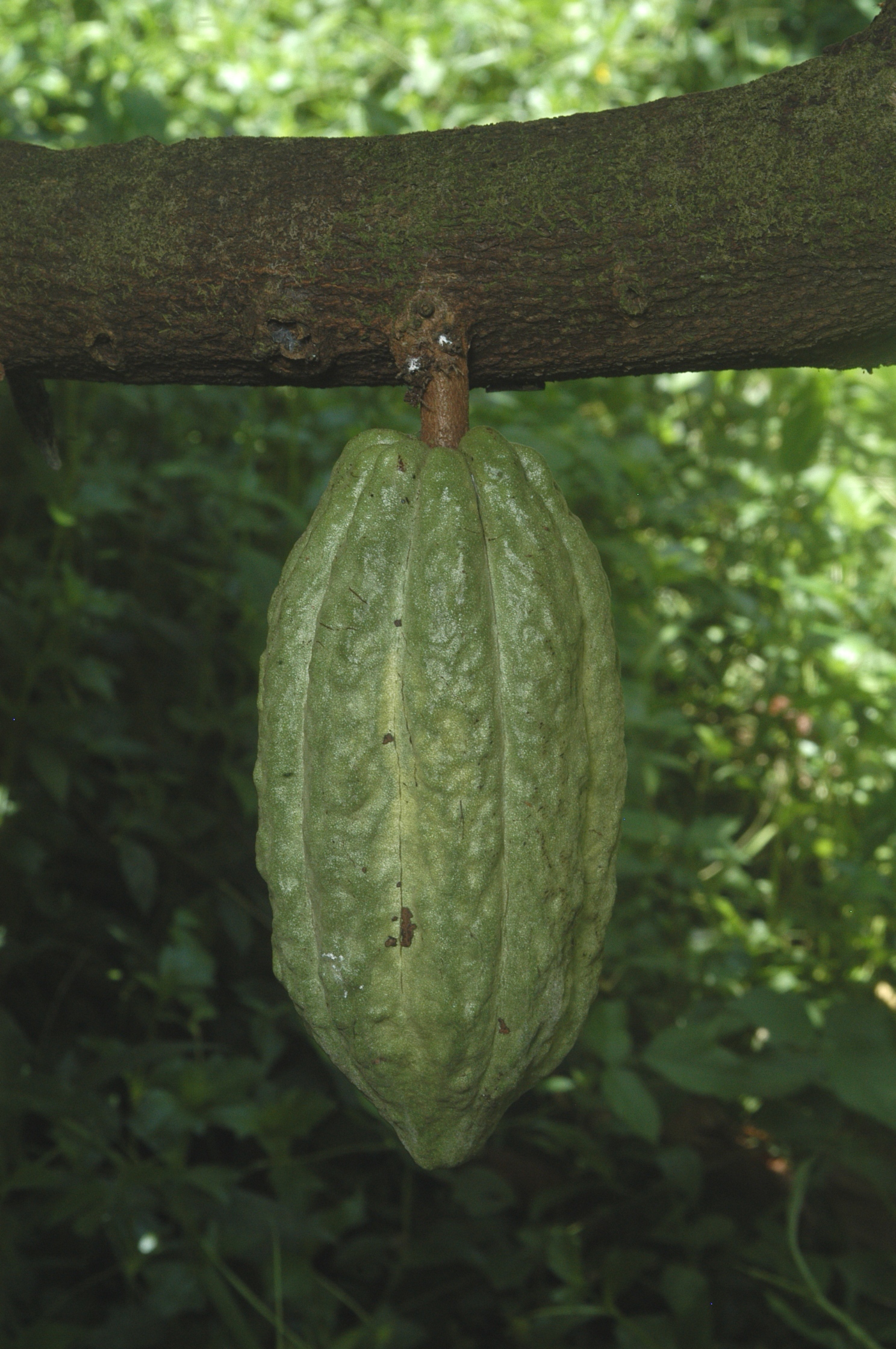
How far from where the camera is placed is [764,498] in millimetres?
2996

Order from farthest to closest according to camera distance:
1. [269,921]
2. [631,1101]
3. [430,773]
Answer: [269,921] < [631,1101] < [430,773]

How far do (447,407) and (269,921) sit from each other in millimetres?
1530

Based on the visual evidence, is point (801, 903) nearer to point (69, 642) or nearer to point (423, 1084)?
point (69, 642)

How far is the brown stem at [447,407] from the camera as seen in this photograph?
90cm

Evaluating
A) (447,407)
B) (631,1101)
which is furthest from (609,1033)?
(447,407)

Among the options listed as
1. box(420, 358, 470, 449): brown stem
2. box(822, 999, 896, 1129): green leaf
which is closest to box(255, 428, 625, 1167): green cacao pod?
box(420, 358, 470, 449): brown stem

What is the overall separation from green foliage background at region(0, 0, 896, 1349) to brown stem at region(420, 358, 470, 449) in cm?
110

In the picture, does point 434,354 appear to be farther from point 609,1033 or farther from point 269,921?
point 269,921

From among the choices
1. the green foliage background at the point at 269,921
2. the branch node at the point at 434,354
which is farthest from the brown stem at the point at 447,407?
the green foliage background at the point at 269,921

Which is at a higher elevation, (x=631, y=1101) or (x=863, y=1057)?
(x=863, y=1057)

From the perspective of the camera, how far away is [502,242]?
2.88ft

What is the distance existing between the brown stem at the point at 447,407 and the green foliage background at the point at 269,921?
110 cm

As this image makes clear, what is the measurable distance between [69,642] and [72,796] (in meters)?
0.33

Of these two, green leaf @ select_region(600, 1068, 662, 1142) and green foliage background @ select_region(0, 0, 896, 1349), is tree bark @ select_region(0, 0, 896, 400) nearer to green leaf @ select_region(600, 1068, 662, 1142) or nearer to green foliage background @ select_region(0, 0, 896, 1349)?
green foliage background @ select_region(0, 0, 896, 1349)
